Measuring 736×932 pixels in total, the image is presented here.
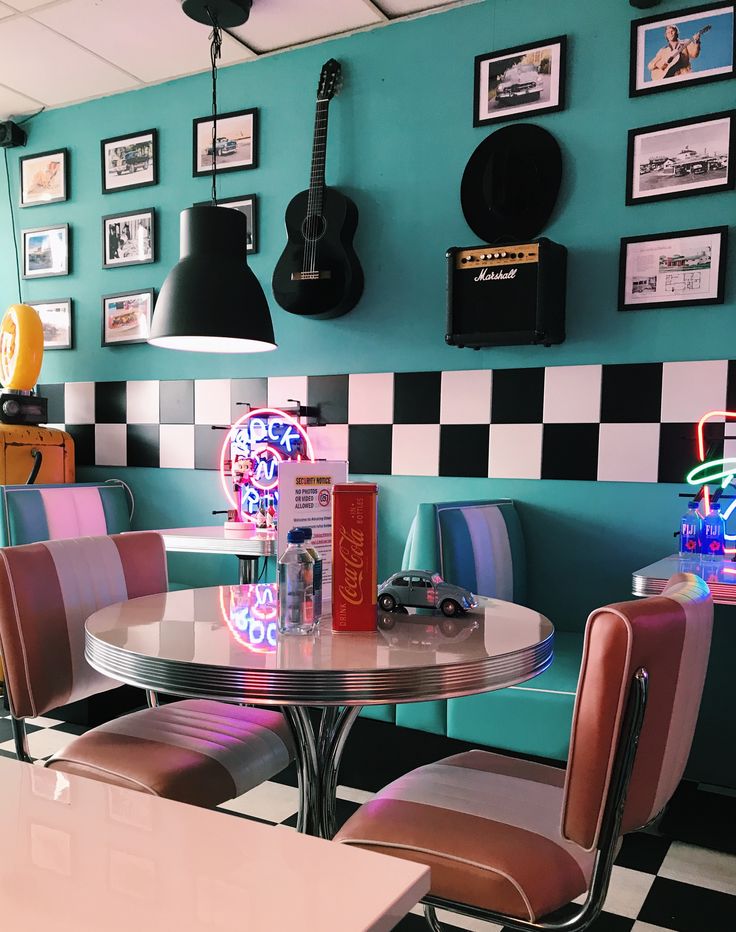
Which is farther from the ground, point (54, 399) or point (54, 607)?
point (54, 399)

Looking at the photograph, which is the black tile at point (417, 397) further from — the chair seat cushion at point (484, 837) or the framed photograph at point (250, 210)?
the chair seat cushion at point (484, 837)

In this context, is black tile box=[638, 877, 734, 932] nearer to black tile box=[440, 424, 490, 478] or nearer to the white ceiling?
black tile box=[440, 424, 490, 478]

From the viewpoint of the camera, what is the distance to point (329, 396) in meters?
3.68

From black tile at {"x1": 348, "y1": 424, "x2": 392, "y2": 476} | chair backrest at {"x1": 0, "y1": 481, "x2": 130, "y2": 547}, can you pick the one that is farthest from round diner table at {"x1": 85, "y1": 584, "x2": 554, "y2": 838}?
black tile at {"x1": 348, "y1": 424, "x2": 392, "y2": 476}

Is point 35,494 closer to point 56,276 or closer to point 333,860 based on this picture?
point 56,276

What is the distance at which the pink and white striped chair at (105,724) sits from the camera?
63.4 inches

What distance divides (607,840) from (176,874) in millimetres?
837

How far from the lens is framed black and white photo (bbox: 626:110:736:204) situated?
2844 millimetres

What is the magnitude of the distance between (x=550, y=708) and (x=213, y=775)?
1152 mm

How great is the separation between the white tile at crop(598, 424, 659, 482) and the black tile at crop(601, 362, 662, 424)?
31mm

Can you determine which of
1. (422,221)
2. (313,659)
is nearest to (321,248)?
(422,221)

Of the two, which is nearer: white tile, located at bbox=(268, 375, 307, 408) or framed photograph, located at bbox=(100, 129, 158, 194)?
white tile, located at bbox=(268, 375, 307, 408)

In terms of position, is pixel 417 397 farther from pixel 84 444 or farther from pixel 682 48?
pixel 84 444

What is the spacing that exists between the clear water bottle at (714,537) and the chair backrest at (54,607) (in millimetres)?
1776
